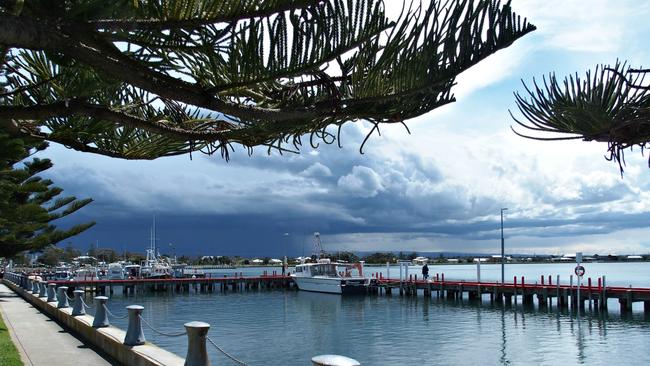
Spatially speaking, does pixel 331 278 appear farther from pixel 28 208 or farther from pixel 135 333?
pixel 135 333

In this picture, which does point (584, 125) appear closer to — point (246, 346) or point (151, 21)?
point (151, 21)

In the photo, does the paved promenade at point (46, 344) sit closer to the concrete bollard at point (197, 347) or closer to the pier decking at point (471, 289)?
the concrete bollard at point (197, 347)

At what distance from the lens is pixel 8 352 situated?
1061cm

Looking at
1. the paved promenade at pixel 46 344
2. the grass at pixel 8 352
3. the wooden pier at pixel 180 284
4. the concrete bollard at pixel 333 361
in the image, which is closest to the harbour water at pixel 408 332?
the paved promenade at pixel 46 344

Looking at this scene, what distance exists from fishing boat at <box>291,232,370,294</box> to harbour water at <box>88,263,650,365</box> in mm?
3348

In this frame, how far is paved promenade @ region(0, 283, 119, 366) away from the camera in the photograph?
10344 millimetres

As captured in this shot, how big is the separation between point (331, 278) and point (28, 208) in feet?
122

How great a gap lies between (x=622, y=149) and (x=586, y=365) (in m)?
21.5

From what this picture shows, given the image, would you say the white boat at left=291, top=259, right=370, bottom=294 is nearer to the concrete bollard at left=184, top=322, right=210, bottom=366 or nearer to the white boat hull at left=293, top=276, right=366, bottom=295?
the white boat hull at left=293, top=276, right=366, bottom=295

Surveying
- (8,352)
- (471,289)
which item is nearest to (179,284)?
(471,289)

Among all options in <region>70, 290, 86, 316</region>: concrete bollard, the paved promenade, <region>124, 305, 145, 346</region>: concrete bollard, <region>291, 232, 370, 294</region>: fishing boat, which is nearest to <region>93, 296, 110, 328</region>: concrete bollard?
the paved promenade

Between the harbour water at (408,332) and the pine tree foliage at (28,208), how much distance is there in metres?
5.43

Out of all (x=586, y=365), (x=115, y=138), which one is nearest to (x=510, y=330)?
(x=586, y=365)

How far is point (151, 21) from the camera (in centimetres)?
364
